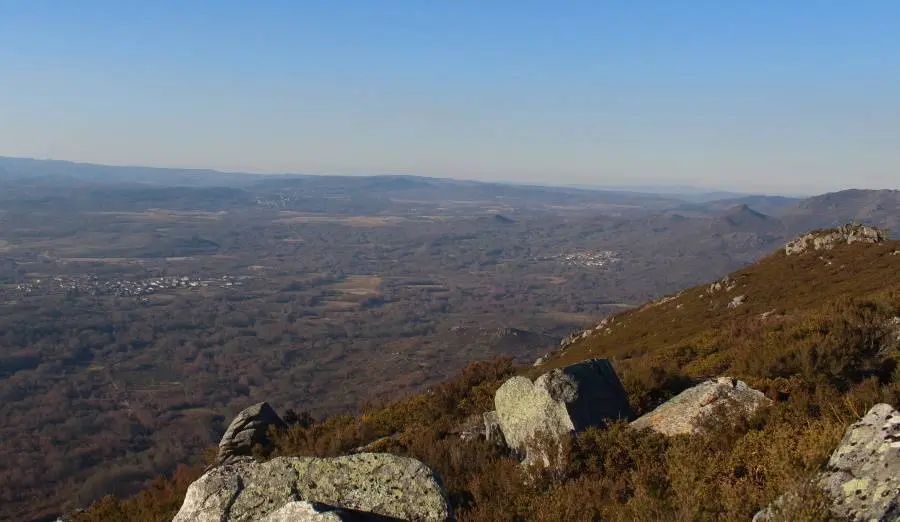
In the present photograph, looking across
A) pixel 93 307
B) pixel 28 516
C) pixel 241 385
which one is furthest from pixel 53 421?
pixel 93 307

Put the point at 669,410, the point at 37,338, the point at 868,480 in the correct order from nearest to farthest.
Answer: the point at 868,480 → the point at 669,410 → the point at 37,338

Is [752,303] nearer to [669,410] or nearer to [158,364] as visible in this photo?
[669,410]

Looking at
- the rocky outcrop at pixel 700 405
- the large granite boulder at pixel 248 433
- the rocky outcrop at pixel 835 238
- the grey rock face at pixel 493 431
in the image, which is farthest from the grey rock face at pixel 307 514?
the rocky outcrop at pixel 835 238

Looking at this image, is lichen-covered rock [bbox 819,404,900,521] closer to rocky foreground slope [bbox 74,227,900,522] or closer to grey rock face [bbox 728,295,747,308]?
rocky foreground slope [bbox 74,227,900,522]

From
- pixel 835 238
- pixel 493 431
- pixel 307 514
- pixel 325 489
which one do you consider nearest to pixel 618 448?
pixel 493 431

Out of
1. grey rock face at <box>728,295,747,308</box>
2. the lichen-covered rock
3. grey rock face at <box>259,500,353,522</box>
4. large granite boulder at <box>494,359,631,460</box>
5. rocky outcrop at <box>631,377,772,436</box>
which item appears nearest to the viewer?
the lichen-covered rock

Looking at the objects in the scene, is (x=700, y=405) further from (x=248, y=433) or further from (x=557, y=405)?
(x=248, y=433)

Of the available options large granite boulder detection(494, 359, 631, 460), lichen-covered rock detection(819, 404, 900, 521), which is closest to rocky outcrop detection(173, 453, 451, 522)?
large granite boulder detection(494, 359, 631, 460)
